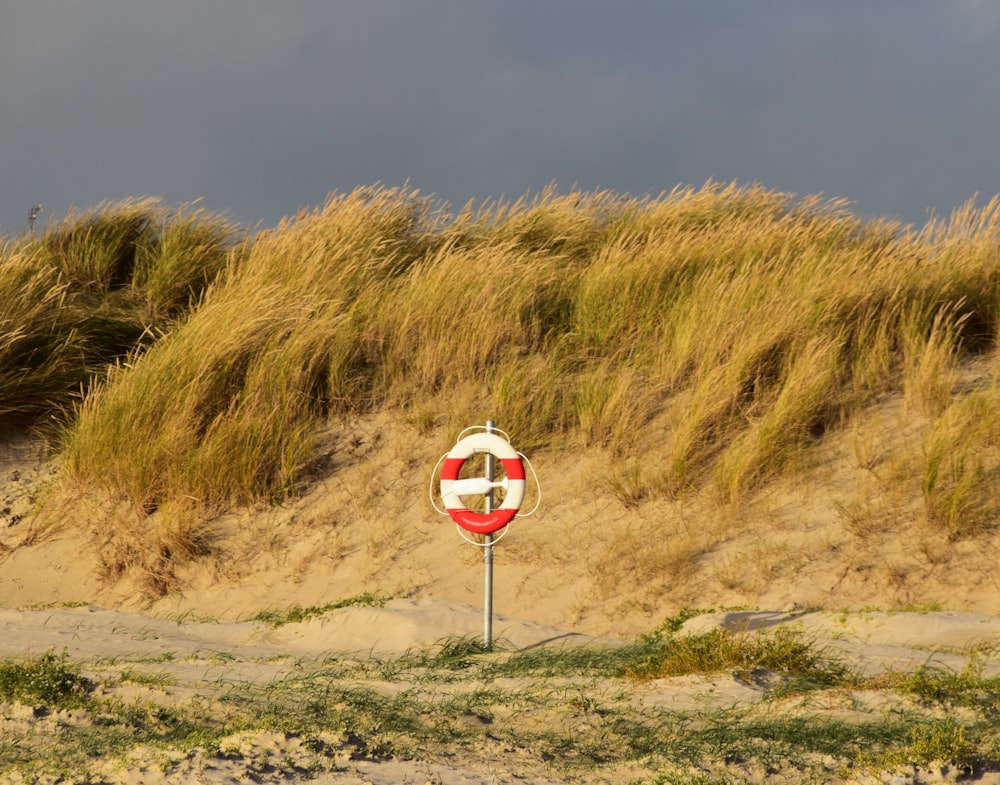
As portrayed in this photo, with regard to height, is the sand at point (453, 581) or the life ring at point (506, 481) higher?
the life ring at point (506, 481)

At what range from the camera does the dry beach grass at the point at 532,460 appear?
5.83 meters

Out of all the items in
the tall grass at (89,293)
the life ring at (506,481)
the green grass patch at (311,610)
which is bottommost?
the green grass patch at (311,610)

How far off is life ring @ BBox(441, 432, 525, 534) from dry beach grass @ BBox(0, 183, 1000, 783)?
767 mm

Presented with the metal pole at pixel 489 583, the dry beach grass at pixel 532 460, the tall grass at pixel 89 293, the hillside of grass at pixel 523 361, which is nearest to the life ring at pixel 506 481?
the metal pole at pixel 489 583

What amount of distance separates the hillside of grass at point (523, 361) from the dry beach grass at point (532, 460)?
0.11 ft

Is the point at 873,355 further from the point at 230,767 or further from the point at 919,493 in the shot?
the point at 230,767

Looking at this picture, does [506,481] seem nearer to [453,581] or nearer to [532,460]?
[453,581]

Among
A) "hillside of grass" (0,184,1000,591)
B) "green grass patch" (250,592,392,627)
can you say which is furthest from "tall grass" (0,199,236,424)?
"green grass patch" (250,592,392,627)

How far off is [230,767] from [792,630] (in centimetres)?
391

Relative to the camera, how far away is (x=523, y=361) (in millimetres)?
10133

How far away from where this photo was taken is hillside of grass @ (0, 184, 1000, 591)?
29.2ft

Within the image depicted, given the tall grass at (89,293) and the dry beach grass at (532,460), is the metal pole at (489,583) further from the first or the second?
the tall grass at (89,293)

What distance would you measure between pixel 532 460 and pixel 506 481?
2448 millimetres

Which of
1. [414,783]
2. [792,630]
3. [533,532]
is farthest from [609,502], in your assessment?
[414,783]
